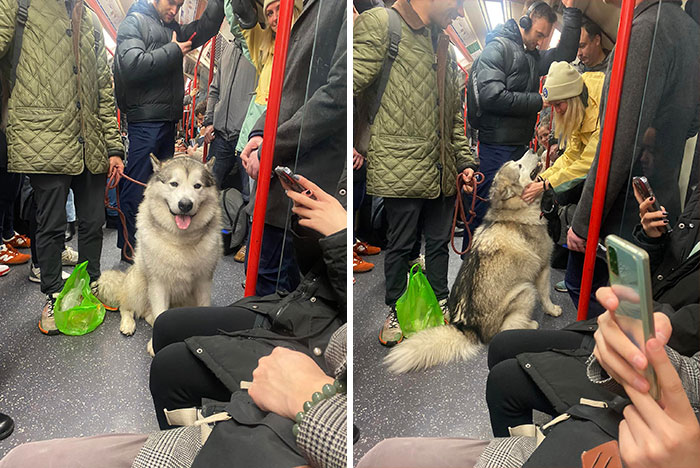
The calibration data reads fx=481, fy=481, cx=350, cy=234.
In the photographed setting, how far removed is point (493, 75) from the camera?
→ 0.92m

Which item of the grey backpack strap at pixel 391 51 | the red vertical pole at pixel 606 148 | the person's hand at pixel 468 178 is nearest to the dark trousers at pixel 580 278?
the red vertical pole at pixel 606 148

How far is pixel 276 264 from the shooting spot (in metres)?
1.07

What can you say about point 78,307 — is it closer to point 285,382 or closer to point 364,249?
point 285,382

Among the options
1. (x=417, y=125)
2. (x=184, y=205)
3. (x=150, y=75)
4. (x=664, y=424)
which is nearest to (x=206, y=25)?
(x=150, y=75)

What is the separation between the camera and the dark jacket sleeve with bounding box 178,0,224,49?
1.00 meters

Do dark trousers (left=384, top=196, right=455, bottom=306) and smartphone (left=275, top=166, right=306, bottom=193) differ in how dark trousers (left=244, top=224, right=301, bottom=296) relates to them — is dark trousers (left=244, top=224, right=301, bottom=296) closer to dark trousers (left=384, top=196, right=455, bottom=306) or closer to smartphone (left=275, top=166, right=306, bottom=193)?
smartphone (left=275, top=166, right=306, bottom=193)

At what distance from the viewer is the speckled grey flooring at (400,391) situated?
1014mm

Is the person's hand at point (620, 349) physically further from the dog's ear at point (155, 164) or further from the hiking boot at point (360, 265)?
the dog's ear at point (155, 164)

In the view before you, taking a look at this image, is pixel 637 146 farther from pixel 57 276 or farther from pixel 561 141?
pixel 57 276

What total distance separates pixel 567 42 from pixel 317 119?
0.49 metres

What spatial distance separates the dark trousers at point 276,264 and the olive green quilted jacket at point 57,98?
40cm

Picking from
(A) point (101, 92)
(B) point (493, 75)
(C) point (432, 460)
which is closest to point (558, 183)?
(B) point (493, 75)

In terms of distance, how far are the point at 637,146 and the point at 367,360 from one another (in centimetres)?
68

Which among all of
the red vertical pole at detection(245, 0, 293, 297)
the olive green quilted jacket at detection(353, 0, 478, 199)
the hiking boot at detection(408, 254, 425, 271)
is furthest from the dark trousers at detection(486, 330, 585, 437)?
the red vertical pole at detection(245, 0, 293, 297)
